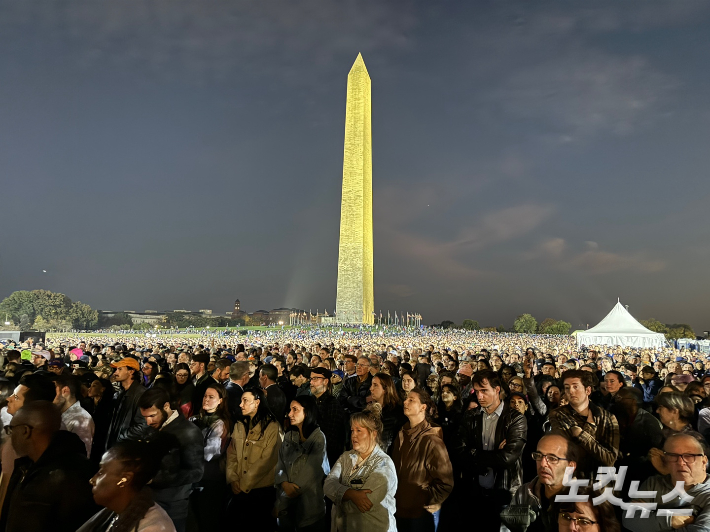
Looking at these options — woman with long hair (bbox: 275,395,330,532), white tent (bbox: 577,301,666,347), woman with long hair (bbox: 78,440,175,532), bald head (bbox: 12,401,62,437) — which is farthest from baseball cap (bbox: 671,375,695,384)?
white tent (bbox: 577,301,666,347)

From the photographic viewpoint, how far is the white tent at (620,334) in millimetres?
29406

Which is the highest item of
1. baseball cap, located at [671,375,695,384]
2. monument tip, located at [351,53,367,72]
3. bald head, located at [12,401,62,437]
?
monument tip, located at [351,53,367,72]

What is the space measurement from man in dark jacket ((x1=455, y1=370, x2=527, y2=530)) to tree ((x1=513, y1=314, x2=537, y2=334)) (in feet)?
321

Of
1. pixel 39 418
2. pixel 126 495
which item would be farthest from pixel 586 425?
pixel 39 418

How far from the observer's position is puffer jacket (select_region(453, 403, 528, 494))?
4121 millimetres

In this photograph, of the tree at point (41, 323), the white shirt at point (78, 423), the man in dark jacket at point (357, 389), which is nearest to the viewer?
the white shirt at point (78, 423)

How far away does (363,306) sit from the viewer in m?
44.5

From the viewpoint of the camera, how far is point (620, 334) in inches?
1163

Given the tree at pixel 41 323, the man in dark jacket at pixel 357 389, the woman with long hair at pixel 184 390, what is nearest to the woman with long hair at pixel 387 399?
the man in dark jacket at pixel 357 389

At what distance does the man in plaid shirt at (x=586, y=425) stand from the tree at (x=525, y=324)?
321 feet

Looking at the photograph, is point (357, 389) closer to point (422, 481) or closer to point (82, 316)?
point (422, 481)

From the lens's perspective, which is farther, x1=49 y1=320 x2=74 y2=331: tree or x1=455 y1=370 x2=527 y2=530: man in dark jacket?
x1=49 y1=320 x2=74 y2=331: tree

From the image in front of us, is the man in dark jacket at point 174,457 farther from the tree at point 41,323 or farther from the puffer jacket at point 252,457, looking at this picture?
the tree at point 41,323

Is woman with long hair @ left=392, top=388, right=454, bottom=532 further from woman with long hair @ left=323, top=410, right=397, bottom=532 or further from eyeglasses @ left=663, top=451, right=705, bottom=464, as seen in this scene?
eyeglasses @ left=663, top=451, right=705, bottom=464
